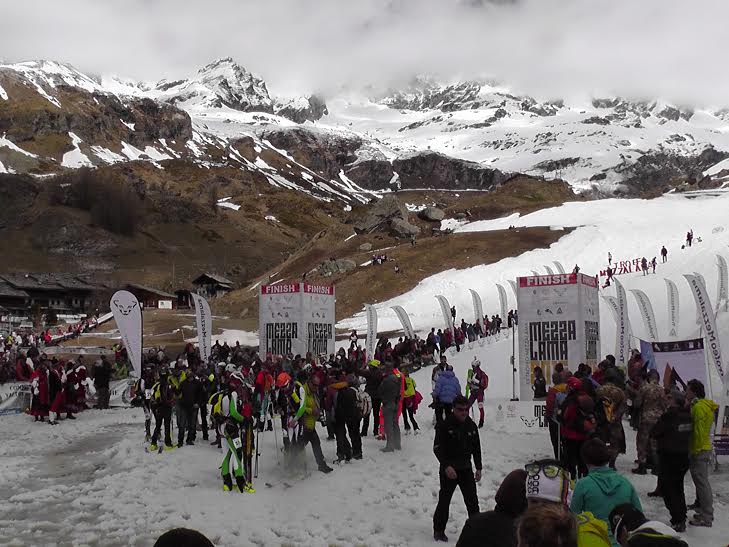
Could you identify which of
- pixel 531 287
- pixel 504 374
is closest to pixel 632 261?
pixel 504 374

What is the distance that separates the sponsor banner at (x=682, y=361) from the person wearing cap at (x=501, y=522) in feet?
30.0

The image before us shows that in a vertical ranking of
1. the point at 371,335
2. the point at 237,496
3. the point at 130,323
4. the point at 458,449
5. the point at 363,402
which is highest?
the point at 130,323

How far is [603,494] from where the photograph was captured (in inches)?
216

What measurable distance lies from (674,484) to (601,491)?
3870 millimetres

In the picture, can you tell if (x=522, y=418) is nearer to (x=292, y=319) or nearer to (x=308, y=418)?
(x=308, y=418)

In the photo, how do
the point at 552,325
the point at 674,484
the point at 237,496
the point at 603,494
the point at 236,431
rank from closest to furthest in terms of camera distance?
the point at 603,494 → the point at 674,484 → the point at 237,496 → the point at 236,431 → the point at 552,325

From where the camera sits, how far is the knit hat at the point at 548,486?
17.3 feet

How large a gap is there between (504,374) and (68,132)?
162 m

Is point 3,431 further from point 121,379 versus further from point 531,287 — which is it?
point 531,287

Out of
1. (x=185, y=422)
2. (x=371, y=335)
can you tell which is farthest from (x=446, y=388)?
(x=371, y=335)

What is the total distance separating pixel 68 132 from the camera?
543 feet

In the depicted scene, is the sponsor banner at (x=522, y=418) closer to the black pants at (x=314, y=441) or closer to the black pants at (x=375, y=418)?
the black pants at (x=375, y=418)

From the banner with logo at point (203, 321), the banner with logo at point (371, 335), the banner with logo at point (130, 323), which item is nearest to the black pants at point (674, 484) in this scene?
the banner with logo at point (130, 323)

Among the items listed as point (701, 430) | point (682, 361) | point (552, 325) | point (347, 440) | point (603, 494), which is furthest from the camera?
point (552, 325)
